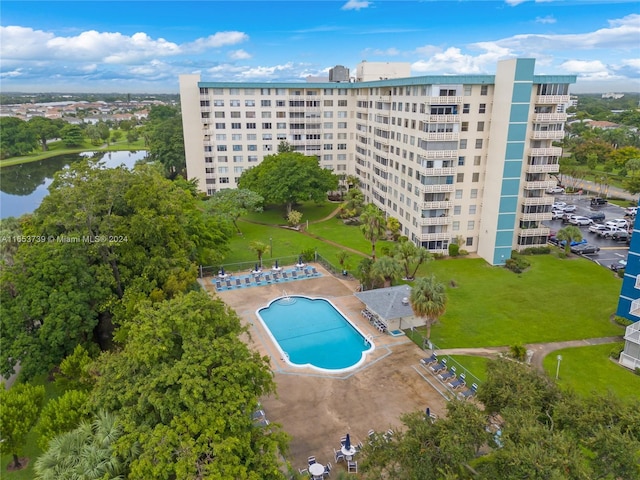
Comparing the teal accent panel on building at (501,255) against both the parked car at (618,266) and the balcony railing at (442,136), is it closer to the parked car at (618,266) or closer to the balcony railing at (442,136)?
the parked car at (618,266)

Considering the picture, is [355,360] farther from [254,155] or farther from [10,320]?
[254,155]

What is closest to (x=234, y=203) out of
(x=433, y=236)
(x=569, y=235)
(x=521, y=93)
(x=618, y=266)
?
(x=433, y=236)

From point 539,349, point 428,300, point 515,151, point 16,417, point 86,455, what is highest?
point 515,151

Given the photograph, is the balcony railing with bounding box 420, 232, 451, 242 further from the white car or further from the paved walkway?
the white car

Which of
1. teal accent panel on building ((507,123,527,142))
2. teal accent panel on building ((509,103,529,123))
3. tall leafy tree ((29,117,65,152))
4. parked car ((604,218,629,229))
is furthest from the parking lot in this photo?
tall leafy tree ((29,117,65,152))

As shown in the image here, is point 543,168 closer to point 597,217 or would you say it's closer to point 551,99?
point 551,99
